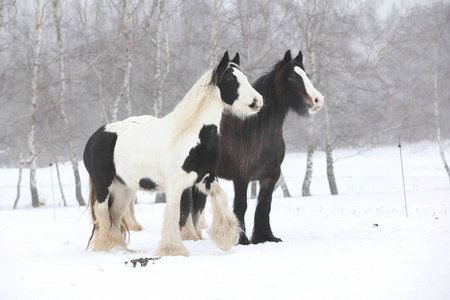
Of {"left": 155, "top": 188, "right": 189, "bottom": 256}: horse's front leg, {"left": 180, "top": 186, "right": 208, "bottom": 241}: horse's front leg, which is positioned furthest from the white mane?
{"left": 180, "top": 186, "right": 208, "bottom": 241}: horse's front leg

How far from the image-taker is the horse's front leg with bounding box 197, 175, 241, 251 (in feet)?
15.9

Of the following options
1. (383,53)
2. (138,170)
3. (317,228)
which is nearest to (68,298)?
(138,170)

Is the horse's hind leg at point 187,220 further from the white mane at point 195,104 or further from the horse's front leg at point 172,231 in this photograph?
the white mane at point 195,104

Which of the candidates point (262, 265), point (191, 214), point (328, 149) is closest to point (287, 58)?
point (191, 214)

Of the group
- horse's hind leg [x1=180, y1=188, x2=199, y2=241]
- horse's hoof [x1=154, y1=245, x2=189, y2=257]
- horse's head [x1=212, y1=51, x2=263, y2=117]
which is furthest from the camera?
horse's hind leg [x1=180, y1=188, x2=199, y2=241]

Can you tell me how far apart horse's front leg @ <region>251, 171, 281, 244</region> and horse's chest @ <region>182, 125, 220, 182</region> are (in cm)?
116

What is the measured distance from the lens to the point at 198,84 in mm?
4891

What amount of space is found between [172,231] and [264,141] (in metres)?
1.72

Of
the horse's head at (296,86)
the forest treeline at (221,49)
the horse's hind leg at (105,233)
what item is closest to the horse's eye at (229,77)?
the horse's head at (296,86)

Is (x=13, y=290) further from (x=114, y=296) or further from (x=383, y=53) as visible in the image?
(x=383, y=53)

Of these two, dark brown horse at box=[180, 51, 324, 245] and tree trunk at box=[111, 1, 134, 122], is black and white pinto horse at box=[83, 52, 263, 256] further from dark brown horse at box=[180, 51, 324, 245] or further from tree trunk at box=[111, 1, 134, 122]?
tree trunk at box=[111, 1, 134, 122]

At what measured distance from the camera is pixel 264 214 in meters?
5.81

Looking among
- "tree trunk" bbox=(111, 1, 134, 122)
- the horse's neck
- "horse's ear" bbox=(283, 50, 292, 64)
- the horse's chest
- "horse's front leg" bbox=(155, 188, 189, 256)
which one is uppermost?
"tree trunk" bbox=(111, 1, 134, 122)

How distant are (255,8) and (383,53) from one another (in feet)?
16.4
